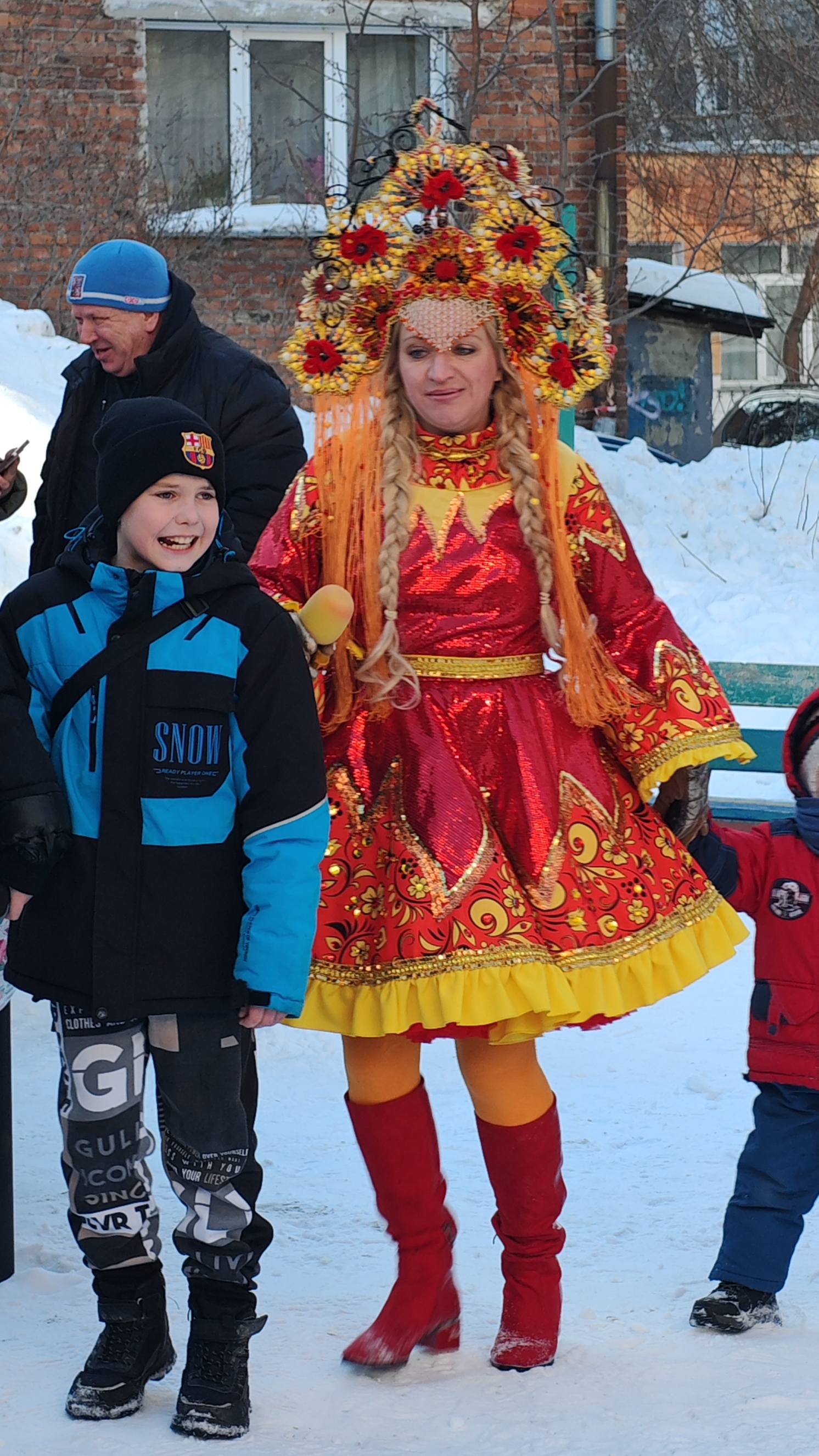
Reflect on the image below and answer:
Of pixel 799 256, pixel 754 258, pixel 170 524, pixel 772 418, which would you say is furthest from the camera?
pixel 754 258

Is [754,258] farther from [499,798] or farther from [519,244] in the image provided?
[499,798]

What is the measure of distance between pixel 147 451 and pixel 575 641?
78cm

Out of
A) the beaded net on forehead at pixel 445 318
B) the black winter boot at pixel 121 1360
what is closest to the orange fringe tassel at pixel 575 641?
the beaded net on forehead at pixel 445 318

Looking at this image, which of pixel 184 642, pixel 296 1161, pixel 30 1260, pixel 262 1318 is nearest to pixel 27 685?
pixel 184 642

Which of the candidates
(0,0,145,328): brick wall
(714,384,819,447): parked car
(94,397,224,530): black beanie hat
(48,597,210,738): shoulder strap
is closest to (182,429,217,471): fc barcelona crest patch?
(94,397,224,530): black beanie hat

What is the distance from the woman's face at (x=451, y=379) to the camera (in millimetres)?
2814

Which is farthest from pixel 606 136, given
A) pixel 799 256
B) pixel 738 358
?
pixel 738 358

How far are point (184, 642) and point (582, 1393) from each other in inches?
50.5

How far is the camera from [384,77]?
12.1 meters

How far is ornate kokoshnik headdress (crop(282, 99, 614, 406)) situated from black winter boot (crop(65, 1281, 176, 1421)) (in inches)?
60.1

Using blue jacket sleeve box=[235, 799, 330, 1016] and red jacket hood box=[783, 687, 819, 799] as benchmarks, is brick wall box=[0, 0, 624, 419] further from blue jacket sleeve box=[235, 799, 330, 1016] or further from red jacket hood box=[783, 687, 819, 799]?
blue jacket sleeve box=[235, 799, 330, 1016]

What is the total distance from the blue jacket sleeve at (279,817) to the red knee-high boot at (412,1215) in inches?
16.6

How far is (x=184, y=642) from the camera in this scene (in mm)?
2418

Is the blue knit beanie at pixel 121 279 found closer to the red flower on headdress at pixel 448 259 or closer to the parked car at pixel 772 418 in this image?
the red flower on headdress at pixel 448 259
